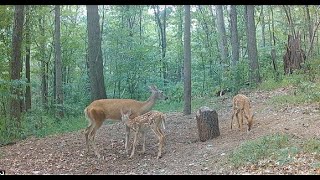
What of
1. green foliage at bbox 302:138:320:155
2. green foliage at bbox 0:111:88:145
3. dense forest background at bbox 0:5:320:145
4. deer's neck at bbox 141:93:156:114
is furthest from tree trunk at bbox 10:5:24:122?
green foliage at bbox 302:138:320:155

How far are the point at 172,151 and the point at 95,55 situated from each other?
7.77 m

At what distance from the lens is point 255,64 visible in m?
16.9

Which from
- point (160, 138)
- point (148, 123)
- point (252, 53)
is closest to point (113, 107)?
point (148, 123)

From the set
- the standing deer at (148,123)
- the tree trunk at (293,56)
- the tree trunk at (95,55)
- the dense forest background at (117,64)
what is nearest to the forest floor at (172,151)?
the standing deer at (148,123)

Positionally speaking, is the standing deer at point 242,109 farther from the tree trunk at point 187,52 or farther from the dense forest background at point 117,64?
the tree trunk at point 187,52

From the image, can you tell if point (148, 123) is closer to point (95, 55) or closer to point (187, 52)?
point (187, 52)

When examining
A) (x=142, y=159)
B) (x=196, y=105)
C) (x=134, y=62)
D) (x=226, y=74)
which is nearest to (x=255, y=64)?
(x=226, y=74)

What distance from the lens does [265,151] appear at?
23.6 feet

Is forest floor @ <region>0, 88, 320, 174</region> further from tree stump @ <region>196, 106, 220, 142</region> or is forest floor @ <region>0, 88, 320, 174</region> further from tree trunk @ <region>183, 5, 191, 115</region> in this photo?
tree trunk @ <region>183, 5, 191, 115</region>

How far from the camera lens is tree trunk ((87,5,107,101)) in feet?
51.7

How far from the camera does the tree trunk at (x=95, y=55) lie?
15750 mm
